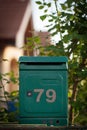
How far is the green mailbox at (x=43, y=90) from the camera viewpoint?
4227 mm

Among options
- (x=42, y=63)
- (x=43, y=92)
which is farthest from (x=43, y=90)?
(x=42, y=63)

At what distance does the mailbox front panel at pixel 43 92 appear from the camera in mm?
4223

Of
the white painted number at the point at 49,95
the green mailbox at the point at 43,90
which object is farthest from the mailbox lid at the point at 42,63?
the white painted number at the point at 49,95

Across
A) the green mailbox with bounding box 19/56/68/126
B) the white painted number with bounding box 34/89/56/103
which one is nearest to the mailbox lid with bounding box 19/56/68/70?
the green mailbox with bounding box 19/56/68/126

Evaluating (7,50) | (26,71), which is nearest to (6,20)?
(7,50)

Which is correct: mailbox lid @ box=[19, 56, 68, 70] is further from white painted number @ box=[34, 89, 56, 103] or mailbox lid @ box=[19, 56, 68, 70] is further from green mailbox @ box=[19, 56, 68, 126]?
white painted number @ box=[34, 89, 56, 103]

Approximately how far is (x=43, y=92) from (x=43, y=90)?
2cm

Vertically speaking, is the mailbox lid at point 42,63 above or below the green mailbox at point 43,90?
above

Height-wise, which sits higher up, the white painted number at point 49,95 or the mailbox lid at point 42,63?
the mailbox lid at point 42,63

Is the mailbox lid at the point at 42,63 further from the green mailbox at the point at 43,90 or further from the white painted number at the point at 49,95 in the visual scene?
the white painted number at the point at 49,95

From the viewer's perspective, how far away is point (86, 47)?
4.95m

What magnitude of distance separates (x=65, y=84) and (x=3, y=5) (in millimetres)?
9859

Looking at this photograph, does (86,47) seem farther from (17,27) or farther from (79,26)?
(17,27)

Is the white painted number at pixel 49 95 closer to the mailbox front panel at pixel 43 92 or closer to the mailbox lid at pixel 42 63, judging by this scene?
the mailbox front panel at pixel 43 92
